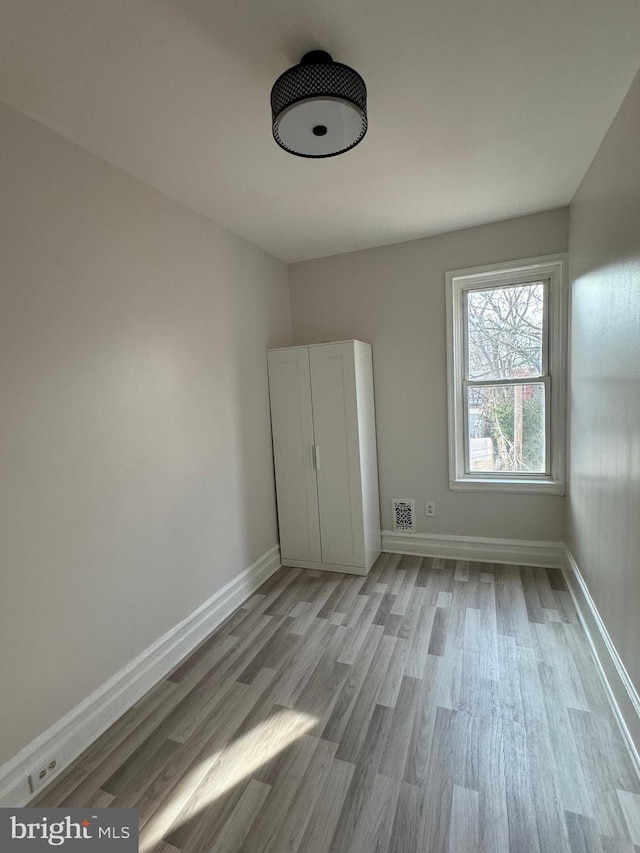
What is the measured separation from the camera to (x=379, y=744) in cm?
161

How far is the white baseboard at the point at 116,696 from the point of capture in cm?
145

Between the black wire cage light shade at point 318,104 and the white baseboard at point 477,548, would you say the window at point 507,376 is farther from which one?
the black wire cage light shade at point 318,104

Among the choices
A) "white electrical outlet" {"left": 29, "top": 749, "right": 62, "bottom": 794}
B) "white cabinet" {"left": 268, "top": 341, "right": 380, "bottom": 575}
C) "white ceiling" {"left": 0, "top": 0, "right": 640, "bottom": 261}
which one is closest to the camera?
"white ceiling" {"left": 0, "top": 0, "right": 640, "bottom": 261}

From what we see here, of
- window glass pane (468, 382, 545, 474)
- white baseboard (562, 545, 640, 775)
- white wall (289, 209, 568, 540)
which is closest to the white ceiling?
white wall (289, 209, 568, 540)

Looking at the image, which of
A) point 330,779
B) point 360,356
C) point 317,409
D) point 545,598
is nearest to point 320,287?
point 360,356

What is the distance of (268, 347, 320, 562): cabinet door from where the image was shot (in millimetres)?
3111

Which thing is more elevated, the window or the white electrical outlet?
the window

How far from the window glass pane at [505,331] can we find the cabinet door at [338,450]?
3.42 ft

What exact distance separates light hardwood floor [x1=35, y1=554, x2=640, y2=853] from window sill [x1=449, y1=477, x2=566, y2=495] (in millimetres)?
792

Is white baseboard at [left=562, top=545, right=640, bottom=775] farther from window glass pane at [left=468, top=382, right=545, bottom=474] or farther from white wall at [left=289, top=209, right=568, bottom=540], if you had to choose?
window glass pane at [left=468, top=382, right=545, bottom=474]

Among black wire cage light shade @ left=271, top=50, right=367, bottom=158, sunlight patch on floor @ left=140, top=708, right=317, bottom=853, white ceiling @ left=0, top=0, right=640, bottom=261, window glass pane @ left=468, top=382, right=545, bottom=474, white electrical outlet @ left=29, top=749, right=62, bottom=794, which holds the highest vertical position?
white ceiling @ left=0, top=0, right=640, bottom=261

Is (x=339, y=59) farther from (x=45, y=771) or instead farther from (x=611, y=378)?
(x=45, y=771)

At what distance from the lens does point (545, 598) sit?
257 centimetres

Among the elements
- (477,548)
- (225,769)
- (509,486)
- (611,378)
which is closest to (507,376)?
(509,486)
